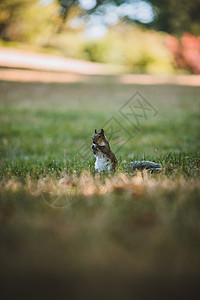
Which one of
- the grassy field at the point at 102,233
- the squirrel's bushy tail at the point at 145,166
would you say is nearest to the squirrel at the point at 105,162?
the squirrel's bushy tail at the point at 145,166

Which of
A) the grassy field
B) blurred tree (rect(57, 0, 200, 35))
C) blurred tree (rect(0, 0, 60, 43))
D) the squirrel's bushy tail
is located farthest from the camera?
blurred tree (rect(57, 0, 200, 35))

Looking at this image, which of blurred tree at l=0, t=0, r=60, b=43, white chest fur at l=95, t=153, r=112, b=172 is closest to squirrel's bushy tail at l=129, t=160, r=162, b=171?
white chest fur at l=95, t=153, r=112, b=172

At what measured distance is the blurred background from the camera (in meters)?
30.4

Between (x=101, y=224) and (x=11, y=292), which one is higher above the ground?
(x=101, y=224)

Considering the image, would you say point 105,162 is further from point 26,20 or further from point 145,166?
point 26,20

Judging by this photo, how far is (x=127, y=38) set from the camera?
36.0 m

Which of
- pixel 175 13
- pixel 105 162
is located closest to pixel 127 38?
pixel 175 13

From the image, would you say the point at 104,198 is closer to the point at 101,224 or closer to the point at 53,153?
the point at 101,224

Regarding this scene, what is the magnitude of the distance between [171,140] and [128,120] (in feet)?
10.3

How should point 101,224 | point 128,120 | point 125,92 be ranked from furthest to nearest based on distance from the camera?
point 125,92 → point 128,120 → point 101,224

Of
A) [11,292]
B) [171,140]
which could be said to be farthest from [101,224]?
[171,140]

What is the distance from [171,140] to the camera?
7.20 metres

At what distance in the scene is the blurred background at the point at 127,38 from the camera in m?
30.4

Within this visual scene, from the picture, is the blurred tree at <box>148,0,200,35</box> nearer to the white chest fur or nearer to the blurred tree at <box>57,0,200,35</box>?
the blurred tree at <box>57,0,200,35</box>
